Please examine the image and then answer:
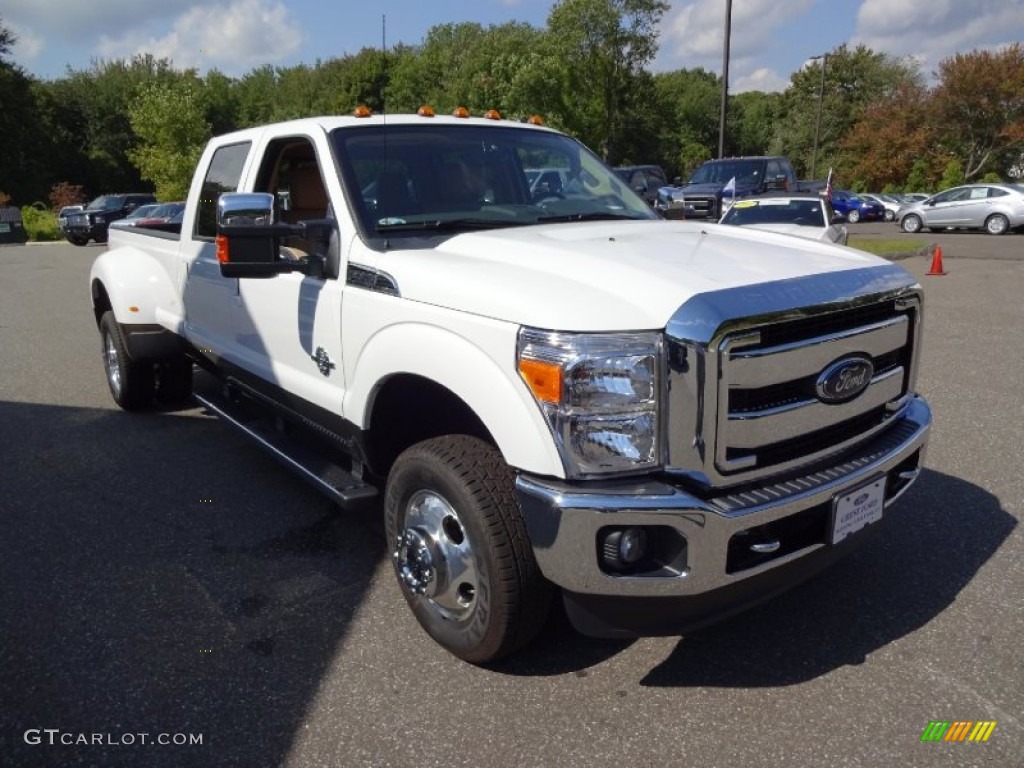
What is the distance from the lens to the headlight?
2365 mm

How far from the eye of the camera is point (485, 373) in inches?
102

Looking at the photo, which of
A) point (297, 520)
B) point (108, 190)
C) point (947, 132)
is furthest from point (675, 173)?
point (297, 520)

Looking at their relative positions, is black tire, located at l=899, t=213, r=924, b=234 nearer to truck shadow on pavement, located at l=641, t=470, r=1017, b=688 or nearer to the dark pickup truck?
the dark pickup truck

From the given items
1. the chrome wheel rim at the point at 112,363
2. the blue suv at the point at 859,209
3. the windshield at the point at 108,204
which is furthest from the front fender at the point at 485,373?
the blue suv at the point at 859,209

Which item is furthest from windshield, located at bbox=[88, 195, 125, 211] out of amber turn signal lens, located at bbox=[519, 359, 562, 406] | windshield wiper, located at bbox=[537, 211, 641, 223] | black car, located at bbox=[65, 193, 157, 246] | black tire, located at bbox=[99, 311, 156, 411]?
amber turn signal lens, located at bbox=[519, 359, 562, 406]

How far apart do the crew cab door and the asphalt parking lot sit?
84 cm

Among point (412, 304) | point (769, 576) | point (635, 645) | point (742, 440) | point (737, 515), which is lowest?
point (635, 645)

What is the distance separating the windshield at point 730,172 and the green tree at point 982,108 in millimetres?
32364

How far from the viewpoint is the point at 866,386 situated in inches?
111

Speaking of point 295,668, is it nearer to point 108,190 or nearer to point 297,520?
point 297,520

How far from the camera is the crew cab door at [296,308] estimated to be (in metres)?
3.46

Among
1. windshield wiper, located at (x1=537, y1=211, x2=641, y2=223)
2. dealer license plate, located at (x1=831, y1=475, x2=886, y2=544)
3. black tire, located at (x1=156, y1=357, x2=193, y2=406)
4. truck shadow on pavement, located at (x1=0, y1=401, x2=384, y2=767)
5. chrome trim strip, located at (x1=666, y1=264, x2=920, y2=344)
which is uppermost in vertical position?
windshield wiper, located at (x1=537, y1=211, x2=641, y2=223)

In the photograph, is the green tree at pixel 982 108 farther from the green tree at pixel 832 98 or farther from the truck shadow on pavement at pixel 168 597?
the truck shadow on pavement at pixel 168 597

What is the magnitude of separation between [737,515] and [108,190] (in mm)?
61980
